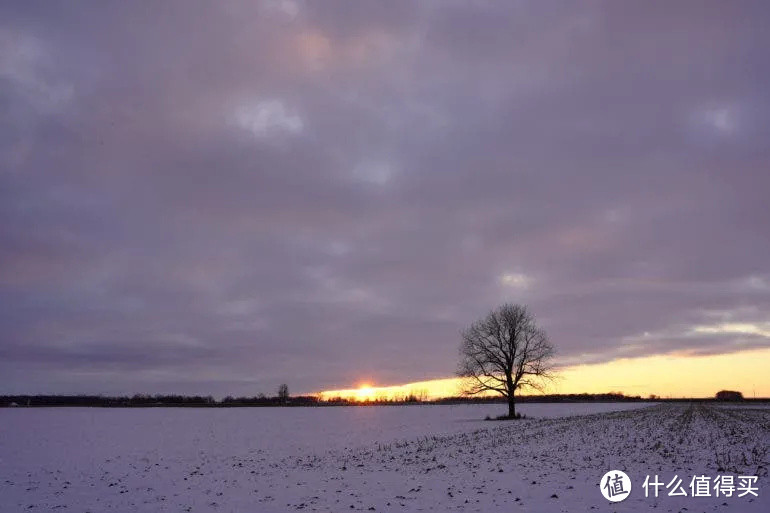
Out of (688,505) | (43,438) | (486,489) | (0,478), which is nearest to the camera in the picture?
(688,505)

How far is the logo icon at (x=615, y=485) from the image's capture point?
1584 cm

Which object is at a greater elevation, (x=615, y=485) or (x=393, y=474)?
(x=615, y=485)

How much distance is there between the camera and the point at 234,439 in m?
45.4

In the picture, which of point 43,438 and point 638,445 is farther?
point 43,438

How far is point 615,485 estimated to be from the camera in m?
17.0

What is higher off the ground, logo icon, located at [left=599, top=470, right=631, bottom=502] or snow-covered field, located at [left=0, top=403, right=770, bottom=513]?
logo icon, located at [left=599, top=470, right=631, bottom=502]

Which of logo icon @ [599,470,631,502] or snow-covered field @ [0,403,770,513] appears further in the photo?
snow-covered field @ [0,403,770,513]

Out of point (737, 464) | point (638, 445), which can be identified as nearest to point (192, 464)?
point (638, 445)

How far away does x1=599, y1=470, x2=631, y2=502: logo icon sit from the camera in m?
15.8

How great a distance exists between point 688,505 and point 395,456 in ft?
54.0

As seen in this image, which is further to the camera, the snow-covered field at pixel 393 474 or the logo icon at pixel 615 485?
the snow-covered field at pixel 393 474

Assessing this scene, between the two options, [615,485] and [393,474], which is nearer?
[615,485]

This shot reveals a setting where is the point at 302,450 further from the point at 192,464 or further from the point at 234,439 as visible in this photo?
the point at 234,439

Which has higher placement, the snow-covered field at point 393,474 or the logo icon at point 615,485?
the logo icon at point 615,485
